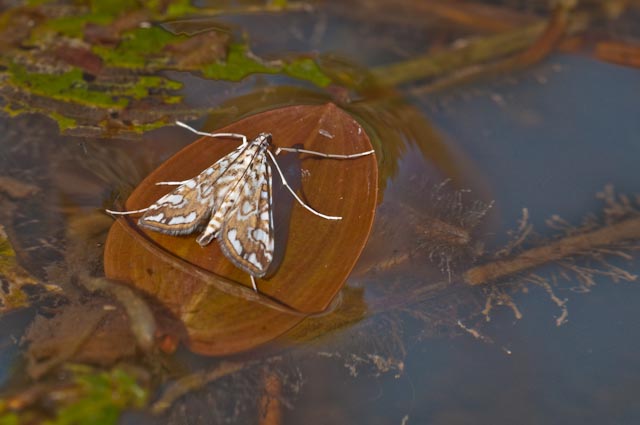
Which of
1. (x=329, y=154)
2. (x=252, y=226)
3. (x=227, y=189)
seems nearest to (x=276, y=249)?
(x=252, y=226)

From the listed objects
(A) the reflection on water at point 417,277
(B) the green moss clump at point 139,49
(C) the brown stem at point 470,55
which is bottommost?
(A) the reflection on water at point 417,277

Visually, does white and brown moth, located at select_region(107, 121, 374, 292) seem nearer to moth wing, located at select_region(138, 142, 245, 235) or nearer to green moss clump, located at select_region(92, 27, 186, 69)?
moth wing, located at select_region(138, 142, 245, 235)

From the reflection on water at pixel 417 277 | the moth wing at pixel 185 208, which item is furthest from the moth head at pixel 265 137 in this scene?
the reflection on water at pixel 417 277

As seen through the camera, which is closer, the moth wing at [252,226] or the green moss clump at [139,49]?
the moth wing at [252,226]

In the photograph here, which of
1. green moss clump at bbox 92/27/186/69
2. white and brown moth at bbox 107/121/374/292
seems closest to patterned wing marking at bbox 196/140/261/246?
white and brown moth at bbox 107/121/374/292

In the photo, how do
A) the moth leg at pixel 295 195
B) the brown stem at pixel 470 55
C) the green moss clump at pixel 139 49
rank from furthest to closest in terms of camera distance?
the brown stem at pixel 470 55
the green moss clump at pixel 139 49
the moth leg at pixel 295 195

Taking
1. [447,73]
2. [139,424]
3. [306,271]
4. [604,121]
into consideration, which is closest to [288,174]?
[306,271]

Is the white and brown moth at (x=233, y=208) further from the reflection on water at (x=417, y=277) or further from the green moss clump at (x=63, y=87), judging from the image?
the green moss clump at (x=63, y=87)
